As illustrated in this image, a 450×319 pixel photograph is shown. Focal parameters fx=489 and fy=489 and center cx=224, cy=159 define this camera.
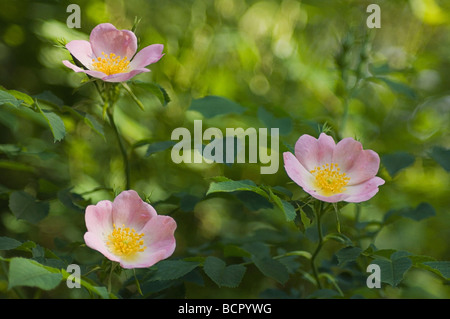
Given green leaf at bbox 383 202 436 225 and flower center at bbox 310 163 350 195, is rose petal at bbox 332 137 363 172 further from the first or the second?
green leaf at bbox 383 202 436 225

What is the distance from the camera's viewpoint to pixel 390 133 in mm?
1469

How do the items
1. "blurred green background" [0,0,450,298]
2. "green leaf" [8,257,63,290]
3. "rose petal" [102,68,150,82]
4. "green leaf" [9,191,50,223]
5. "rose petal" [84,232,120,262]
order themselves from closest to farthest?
"green leaf" [8,257,63,290] < "rose petal" [84,232,120,262] < "rose petal" [102,68,150,82] < "green leaf" [9,191,50,223] < "blurred green background" [0,0,450,298]

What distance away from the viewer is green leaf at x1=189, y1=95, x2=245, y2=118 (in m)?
0.98

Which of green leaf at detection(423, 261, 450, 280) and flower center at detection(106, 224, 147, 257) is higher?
flower center at detection(106, 224, 147, 257)

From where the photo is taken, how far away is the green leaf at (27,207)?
894 mm

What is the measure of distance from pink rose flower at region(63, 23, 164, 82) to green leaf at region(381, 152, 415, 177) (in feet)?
1.60

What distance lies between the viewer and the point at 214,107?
3.26 feet

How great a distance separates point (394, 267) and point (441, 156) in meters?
0.34

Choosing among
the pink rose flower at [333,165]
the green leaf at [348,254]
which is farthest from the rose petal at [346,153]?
the green leaf at [348,254]

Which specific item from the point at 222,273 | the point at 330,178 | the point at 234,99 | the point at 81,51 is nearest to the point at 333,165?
the point at 330,178

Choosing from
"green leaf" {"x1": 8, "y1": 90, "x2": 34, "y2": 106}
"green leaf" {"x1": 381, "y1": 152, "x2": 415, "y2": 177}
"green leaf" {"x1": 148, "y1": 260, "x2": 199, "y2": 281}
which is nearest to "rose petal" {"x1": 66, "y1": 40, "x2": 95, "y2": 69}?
"green leaf" {"x1": 8, "y1": 90, "x2": 34, "y2": 106}

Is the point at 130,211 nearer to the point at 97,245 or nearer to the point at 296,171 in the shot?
the point at 97,245

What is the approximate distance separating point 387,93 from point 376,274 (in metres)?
1.00
